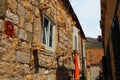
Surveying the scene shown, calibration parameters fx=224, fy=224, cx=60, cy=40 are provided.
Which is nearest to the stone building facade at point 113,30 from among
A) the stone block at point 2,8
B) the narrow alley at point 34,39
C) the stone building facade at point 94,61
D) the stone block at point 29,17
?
the narrow alley at point 34,39

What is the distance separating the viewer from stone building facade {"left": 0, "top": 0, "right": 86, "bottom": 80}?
407 cm

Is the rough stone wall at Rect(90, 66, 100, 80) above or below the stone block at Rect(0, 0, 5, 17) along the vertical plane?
below

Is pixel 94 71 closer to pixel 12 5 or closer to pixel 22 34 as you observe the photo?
pixel 22 34

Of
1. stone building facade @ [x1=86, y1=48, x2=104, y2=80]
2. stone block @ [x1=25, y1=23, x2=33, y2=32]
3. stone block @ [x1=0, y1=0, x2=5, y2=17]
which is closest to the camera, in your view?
stone block @ [x1=0, y1=0, x2=5, y2=17]

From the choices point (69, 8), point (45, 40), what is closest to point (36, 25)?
point (45, 40)

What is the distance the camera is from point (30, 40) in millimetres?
5113

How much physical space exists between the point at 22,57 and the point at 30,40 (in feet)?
1.97

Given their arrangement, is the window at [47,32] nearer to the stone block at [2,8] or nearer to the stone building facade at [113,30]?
the stone building facade at [113,30]

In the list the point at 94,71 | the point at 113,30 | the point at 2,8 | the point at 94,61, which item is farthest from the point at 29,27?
the point at 94,61

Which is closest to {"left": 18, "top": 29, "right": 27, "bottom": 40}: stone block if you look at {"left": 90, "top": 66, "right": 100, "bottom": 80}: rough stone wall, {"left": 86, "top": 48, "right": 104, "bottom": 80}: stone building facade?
{"left": 86, "top": 48, "right": 104, "bottom": 80}: stone building facade

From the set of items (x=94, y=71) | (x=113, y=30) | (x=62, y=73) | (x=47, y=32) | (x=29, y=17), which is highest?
(x=29, y=17)

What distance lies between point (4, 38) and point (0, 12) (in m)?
0.47

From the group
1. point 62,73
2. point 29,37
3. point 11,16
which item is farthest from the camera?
point 62,73

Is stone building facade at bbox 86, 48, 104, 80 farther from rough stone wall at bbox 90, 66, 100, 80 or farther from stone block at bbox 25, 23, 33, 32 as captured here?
stone block at bbox 25, 23, 33, 32
